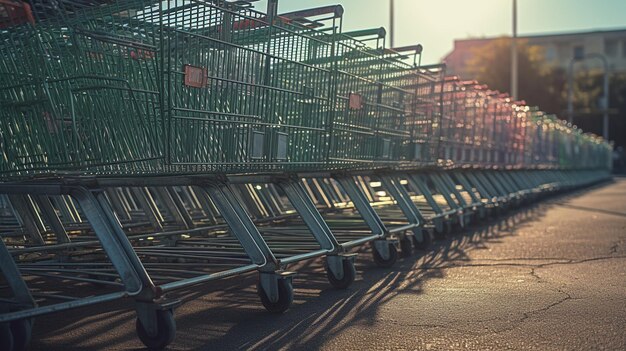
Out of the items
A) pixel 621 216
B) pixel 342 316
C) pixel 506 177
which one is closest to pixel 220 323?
pixel 342 316

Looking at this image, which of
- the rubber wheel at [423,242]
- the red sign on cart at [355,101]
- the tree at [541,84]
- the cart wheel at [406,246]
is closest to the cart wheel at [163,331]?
the red sign on cart at [355,101]

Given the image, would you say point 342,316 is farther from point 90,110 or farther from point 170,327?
point 90,110

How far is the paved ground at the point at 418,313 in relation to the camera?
413 cm

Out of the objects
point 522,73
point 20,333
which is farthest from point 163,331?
point 522,73

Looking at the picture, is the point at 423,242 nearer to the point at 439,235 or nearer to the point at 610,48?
the point at 439,235

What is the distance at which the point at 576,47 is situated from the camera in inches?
3329

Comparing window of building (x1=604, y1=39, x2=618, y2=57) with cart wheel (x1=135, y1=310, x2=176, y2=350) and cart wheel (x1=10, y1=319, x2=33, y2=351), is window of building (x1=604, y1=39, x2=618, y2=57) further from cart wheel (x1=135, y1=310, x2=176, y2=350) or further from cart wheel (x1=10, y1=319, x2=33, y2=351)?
cart wheel (x1=10, y1=319, x2=33, y2=351)

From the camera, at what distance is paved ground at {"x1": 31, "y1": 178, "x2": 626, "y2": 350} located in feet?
13.6

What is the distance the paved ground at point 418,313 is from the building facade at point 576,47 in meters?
76.3

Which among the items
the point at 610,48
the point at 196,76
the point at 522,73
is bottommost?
the point at 196,76

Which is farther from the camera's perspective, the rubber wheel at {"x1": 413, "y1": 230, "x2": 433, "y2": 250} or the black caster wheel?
the black caster wheel

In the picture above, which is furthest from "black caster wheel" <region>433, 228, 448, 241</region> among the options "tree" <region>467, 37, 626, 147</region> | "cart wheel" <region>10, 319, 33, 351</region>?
"tree" <region>467, 37, 626, 147</region>

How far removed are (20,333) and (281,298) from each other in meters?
1.58

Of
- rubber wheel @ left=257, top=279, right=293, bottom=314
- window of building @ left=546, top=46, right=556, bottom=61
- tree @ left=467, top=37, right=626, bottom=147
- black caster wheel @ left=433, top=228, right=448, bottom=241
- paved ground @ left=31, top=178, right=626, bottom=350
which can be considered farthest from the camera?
window of building @ left=546, top=46, right=556, bottom=61
